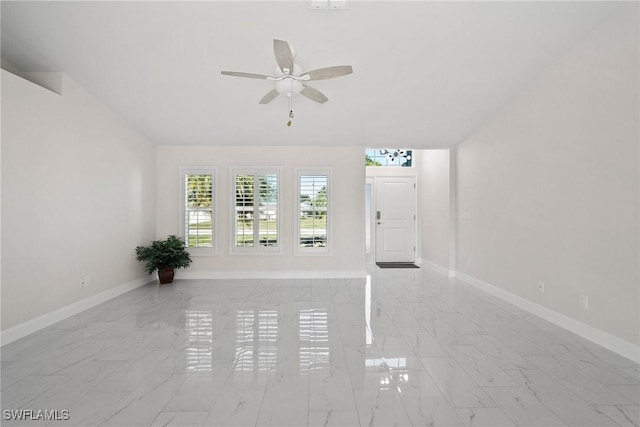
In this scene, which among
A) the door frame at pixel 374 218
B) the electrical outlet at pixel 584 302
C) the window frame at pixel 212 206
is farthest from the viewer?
the door frame at pixel 374 218

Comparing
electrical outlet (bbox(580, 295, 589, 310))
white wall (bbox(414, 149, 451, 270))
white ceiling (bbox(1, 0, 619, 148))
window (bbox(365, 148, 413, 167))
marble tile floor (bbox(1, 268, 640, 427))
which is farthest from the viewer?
window (bbox(365, 148, 413, 167))

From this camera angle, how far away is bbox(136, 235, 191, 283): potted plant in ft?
Result: 16.9

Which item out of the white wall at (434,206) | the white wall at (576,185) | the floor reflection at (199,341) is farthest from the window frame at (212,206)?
the white wall at (576,185)

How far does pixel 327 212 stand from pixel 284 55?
3.46 m

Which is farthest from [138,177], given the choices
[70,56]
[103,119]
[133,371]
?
[133,371]

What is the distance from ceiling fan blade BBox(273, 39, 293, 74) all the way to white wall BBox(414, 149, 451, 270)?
13.2 feet

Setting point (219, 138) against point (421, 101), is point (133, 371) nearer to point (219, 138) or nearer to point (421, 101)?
point (219, 138)

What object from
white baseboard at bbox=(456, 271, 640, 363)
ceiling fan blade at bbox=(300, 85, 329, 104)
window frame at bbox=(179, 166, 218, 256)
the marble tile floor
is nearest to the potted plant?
window frame at bbox=(179, 166, 218, 256)

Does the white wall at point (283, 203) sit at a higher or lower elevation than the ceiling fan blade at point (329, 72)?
lower

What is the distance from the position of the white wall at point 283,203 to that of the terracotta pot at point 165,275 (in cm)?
41

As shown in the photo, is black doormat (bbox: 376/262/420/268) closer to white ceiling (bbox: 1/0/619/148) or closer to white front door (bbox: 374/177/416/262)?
white front door (bbox: 374/177/416/262)

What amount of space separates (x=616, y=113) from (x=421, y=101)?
2101 mm

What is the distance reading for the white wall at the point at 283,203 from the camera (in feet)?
19.2

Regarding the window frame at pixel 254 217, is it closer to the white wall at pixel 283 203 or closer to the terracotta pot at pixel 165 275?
the white wall at pixel 283 203
